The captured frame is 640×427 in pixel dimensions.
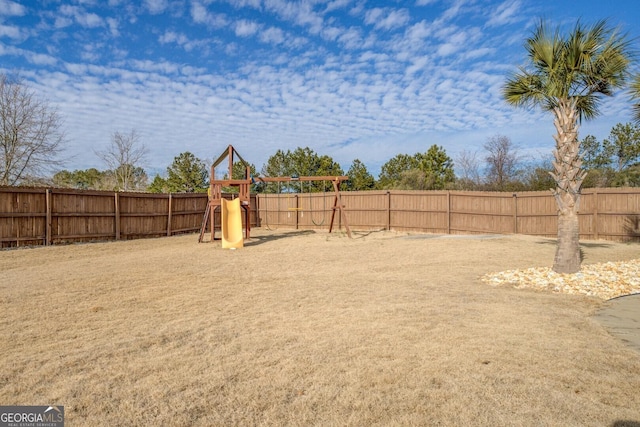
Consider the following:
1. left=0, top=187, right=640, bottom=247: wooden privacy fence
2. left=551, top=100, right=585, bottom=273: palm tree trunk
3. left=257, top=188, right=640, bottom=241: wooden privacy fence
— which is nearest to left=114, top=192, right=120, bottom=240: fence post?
left=0, top=187, right=640, bottom=247: wooden privacy fence

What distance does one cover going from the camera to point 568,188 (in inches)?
279

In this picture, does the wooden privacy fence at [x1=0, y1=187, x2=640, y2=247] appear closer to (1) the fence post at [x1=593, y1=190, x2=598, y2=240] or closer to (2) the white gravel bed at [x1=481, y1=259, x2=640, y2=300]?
(1) the fence post at [x1=593, y1=190, x2=598, y2=240]

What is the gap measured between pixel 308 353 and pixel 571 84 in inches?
289

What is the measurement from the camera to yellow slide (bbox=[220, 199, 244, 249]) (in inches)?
487

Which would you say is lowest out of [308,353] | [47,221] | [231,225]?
[308,353]

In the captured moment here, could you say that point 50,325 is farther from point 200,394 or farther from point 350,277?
point 350,277

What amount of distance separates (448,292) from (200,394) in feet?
14.6

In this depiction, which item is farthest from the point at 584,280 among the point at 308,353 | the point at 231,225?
the point at 231,225

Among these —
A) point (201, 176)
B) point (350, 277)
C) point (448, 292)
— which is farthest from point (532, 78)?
point (201, 176)

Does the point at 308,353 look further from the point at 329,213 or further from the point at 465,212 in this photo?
the point at 329,213

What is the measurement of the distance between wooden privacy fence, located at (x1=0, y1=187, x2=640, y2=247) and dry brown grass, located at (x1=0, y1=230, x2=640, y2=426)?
246 inches

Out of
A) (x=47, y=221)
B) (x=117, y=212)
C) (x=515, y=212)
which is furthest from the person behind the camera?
(x=515, y=212)

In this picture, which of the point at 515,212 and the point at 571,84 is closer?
the point at 571,84

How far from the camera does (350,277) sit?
295 inches
